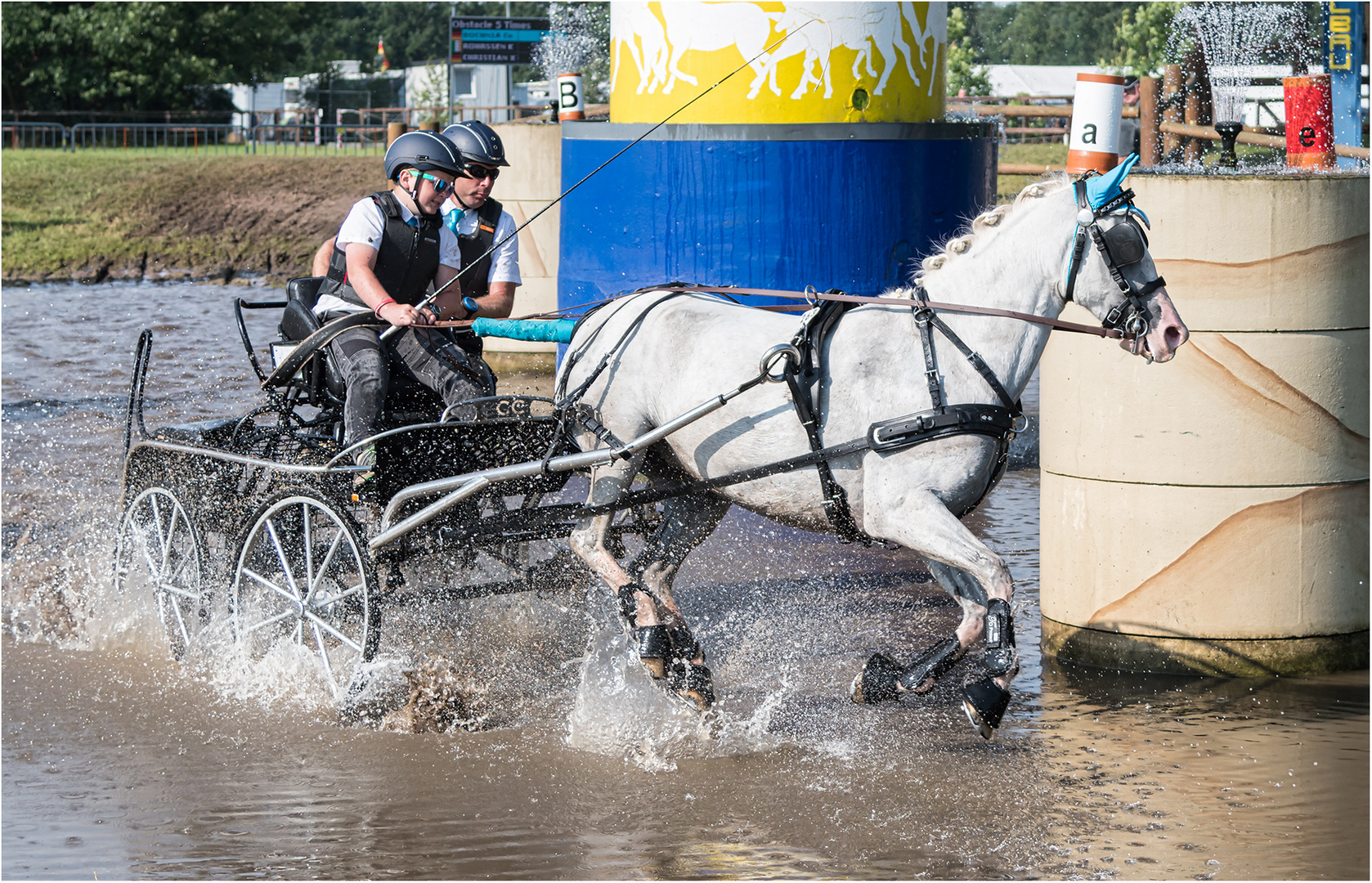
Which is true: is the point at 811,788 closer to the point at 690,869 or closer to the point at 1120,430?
the point at 690,869

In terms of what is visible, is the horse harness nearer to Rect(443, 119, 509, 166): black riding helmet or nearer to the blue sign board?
Rect(443, 119, 509, 166): black riding helmet

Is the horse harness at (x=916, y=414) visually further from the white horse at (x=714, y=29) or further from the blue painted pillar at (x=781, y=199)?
the white horse at (x=714, y=29)

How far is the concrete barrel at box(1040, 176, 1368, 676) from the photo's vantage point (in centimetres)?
624

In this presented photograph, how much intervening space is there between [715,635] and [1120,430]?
2093mm

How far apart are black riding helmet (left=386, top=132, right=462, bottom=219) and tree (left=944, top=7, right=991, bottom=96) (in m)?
34.1

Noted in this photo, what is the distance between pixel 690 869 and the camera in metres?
4.66

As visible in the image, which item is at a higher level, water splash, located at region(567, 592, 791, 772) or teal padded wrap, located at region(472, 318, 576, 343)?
teal padded wrap, located at region(472, 318, 576, 343)

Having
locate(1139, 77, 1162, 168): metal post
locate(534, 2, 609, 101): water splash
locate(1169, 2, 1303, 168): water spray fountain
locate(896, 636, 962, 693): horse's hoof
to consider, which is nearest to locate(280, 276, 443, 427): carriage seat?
locate(896, 636, 962, 693): horse's hoof

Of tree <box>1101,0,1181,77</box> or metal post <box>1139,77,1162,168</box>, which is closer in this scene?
metal post <box>1139,77,1162,168</box>

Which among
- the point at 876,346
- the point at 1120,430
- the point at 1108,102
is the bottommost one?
the point at 1120,430

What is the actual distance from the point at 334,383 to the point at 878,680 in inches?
111

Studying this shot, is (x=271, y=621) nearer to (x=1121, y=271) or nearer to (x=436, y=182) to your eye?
(x=436, y=182)

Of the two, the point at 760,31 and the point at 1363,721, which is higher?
Answer: the point at 760,31

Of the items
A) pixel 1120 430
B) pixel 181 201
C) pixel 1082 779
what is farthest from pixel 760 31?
pixel 181 201
